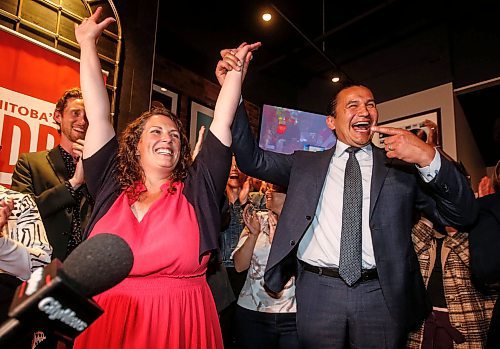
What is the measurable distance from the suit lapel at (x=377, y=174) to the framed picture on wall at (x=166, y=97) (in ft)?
8.42

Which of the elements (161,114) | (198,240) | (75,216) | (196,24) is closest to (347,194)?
(198,240)

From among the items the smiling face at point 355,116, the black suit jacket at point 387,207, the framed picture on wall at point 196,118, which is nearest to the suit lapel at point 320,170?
the black suit jacket at point 387,207

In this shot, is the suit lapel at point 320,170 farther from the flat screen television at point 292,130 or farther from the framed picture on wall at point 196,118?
the framed picture on wall at point 196,118

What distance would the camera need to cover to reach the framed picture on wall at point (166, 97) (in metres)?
3.91

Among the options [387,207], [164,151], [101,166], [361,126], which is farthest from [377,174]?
[101,166]

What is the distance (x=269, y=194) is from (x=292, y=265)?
2.19 ft

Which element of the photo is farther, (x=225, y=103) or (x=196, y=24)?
(x=196, y=24)

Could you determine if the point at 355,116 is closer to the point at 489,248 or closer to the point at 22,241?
the point at 489,248

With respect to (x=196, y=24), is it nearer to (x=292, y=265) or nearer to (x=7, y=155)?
(x=7, y=155)

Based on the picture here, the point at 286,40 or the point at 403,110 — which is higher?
the point at 286,40

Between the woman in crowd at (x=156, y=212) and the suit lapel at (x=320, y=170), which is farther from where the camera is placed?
the suit lapel at (x=320, y=170)

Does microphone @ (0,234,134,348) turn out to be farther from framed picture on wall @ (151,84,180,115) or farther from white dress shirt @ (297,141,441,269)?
framed picture on wall @ (151,84,180,115)

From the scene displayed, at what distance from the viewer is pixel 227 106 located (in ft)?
5.03

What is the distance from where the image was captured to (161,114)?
1.66m
